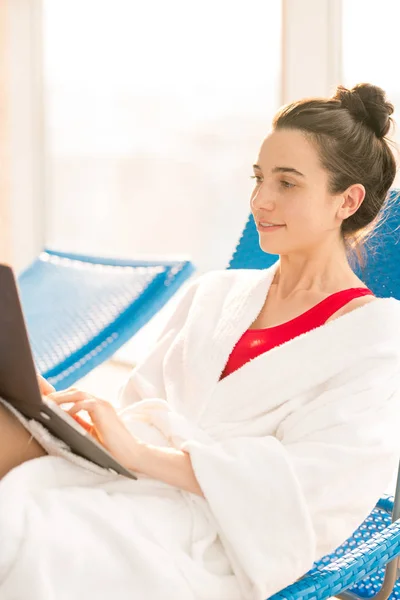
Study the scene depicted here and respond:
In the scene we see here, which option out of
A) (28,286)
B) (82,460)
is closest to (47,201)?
(28,286)

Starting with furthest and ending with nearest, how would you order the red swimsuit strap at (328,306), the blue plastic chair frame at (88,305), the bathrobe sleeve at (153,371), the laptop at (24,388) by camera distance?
1. the blue plastic chair frame at (88,305)
2. the bathrobe sleeve at (153,371)
3. the red swimsuit strap at (328,306)
4. the laptop at (24,388)

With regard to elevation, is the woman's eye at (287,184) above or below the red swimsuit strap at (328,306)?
above

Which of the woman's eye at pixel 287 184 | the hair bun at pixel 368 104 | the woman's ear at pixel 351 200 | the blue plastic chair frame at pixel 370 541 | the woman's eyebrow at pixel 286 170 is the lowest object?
the blue plastic chair frame at pixel 370 541

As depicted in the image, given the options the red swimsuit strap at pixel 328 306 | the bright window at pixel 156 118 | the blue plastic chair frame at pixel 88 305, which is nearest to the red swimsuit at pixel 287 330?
the red swimsuit strap at pixel 328 306

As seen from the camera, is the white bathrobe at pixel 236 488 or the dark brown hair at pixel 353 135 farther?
the dark brown hair at pixel 353 135

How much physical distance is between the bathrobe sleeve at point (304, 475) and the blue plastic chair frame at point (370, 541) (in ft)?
0.13

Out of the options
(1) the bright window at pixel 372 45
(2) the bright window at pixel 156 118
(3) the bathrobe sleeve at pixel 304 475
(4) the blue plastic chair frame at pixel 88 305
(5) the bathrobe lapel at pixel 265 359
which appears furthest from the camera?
(2) the bright window at pixel 156 118

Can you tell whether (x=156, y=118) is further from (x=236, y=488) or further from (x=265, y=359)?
(x=236, y=488)

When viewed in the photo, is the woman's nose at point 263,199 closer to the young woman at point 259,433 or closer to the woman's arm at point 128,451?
the young woman at point 259,433

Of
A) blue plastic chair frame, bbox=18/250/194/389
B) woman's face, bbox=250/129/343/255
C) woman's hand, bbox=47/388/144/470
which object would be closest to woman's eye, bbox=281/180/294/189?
woman's face, bbox=250/129/343/255

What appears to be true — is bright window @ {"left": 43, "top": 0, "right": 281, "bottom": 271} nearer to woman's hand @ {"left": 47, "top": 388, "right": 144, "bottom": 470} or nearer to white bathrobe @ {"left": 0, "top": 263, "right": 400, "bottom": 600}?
white bathrobe @ {"left": 0, "top": 263, "right": 400, "bottom": 600}

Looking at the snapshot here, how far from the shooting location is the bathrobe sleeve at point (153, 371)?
5.67 ft

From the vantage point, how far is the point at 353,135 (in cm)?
161

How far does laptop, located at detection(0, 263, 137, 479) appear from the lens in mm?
1129
